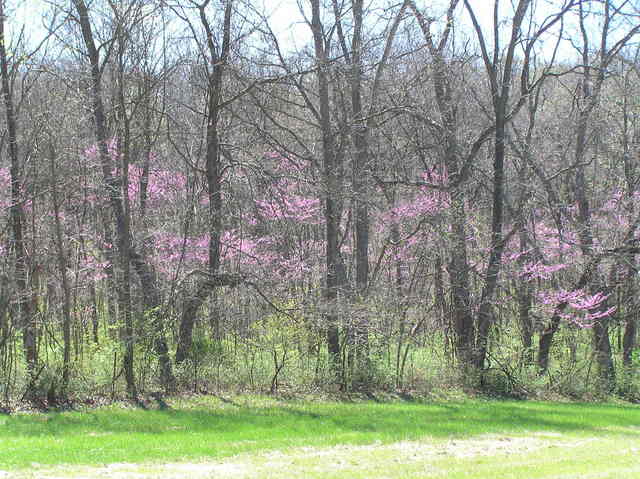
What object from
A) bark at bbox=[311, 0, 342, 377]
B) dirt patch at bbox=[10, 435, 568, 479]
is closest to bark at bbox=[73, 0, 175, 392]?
bark at bbox=[311, 0, 342, 377]

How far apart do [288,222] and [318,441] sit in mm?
4970

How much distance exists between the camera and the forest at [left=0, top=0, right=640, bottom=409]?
11.8 meters

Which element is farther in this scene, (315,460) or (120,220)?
(120,220)

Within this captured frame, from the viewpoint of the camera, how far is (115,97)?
12.1 metres

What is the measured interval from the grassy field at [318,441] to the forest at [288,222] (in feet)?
4.30

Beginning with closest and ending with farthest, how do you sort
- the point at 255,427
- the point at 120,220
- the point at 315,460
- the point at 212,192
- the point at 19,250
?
the point at 315,460 < the point at 255,427 < the point at 19,250 < the point at 120,220 < the point at 212,192

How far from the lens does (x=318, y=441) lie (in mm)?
9141

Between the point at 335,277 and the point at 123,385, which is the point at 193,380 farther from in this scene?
the point at 335,277

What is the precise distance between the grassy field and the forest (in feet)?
4.30

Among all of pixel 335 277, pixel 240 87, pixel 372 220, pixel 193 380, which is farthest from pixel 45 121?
pixel 372 220

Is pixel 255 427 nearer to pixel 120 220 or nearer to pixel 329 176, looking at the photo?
pixel 120 220

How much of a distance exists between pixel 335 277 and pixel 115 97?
17.3 feet

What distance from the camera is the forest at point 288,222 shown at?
1175 centimetres

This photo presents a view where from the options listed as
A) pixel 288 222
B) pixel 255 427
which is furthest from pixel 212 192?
pixel 255 427
